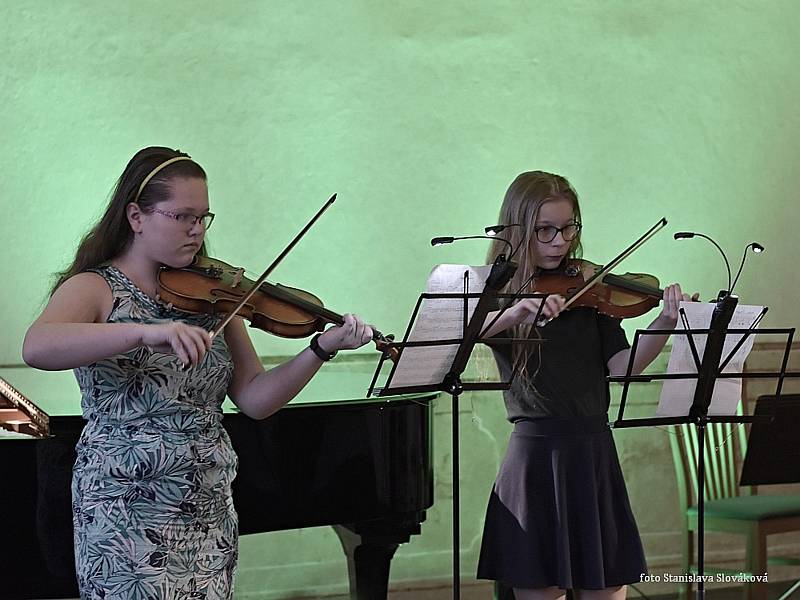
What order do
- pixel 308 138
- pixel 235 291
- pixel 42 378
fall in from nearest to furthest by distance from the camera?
pixel 235 291
pixel 42 378
pixel 308 138

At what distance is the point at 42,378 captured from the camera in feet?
12.6

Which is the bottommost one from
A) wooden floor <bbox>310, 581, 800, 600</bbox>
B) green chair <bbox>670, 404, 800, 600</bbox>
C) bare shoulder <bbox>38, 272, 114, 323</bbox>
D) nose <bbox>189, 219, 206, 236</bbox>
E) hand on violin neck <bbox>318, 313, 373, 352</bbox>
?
wooden floor <bbox>310, 581, 800, 600</bbox>

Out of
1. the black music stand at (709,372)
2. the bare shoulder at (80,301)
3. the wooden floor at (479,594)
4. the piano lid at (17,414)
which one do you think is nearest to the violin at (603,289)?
the black music stand at (709,372)

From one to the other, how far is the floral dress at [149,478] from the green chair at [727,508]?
6.83ft

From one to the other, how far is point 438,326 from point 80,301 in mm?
723

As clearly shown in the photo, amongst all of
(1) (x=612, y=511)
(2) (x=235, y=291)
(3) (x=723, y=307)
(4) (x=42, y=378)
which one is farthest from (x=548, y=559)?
(4) (x=42, y=378)

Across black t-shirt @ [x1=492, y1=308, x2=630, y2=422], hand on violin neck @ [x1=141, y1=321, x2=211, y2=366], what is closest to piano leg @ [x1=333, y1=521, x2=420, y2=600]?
black t-shirt @ [x1=492, y1=308, x2=630, y2=422]

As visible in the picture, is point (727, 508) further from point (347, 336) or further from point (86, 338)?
point (86, 338)

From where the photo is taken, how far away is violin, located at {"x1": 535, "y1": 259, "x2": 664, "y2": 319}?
282 centimetres

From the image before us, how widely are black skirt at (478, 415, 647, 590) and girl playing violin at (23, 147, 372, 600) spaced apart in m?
0.83

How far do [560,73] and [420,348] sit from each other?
2695 millimetres

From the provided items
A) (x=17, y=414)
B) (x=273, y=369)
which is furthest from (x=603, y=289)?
(x=17, y=414)

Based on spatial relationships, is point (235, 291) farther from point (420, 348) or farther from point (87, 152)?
point (87, 152)

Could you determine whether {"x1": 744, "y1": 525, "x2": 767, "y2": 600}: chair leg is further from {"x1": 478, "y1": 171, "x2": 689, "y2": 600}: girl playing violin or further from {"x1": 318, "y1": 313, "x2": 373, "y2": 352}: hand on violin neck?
{"x1": 318, "y1": 313, "x2": 373, "y2": 352}: hand on violin neck
